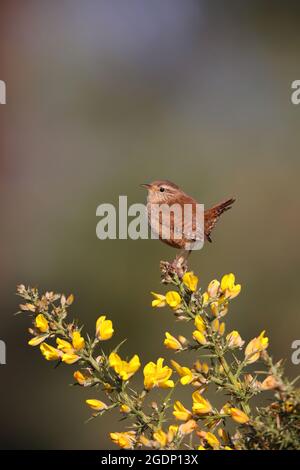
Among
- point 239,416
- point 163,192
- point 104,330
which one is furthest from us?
point 163,192

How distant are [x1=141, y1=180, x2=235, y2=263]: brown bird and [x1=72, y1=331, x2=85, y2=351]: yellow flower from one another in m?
0.96

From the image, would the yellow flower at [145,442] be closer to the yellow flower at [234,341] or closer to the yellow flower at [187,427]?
the yellow flower at [187,427]

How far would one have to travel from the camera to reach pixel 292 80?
637 cm

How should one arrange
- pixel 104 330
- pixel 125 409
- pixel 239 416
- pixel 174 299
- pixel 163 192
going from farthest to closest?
pixel 163 192 < pixel 104 330 < pixel 174 299 < pixel 125 409 < pixel 239 416

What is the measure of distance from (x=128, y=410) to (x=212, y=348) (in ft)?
0.72

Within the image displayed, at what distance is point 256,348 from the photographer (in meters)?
1.41

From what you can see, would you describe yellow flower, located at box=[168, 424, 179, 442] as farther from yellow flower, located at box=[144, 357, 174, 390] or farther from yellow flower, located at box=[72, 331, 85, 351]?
yellow flower, located at box=[72, 331, 85, 351]

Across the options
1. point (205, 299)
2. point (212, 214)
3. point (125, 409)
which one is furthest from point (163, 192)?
point (125, 409)

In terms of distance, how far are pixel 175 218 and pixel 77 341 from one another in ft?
3.92

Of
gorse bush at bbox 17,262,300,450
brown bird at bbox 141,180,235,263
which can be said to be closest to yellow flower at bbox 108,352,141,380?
gorse bush at bbox 17,262,300,450

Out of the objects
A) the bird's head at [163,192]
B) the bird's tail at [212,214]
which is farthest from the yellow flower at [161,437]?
the bird's head at [163,192]

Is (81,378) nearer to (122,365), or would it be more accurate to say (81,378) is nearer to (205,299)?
(122,365)

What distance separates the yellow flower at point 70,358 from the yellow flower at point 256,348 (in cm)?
37

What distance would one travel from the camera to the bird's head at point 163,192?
273cm
